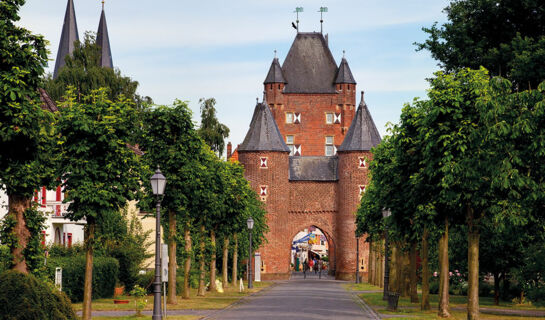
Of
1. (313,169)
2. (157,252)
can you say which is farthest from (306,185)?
(157,252)

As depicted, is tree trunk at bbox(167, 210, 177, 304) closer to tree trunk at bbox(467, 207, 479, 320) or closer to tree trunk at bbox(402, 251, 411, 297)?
→ tree trunk at bbox(402, 251, 411, 297)

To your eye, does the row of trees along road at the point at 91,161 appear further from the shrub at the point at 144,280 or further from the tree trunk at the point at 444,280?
the tree trunk at the point at 444,280

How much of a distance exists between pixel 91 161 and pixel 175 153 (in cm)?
746

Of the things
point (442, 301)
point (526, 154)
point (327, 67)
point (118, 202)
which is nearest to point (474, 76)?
point (526, 154)

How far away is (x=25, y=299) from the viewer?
15.8 metres

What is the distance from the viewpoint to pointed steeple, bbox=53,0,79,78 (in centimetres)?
8350

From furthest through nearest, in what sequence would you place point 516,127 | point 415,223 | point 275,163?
point 275,163 < point 415,223 < point 516,127

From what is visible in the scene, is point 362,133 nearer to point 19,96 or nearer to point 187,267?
point 187,267

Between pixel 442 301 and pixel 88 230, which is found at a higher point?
pixel 88 230

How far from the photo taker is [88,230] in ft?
84.8

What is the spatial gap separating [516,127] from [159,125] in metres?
15.3

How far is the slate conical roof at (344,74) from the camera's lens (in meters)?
100

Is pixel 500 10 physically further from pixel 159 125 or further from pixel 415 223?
pixel 159 125

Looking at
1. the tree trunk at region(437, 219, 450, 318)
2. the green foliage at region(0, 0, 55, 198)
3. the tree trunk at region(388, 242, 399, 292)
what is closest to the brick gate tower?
the tree trunk at region(388, 242, 399, 292)
